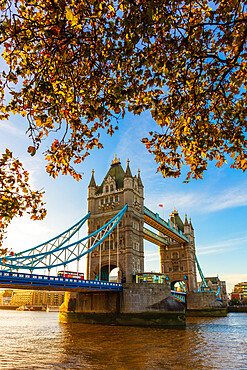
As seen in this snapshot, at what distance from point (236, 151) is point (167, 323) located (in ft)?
82.8

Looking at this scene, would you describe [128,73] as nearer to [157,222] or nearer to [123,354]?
[123,354]

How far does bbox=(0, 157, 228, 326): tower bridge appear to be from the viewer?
27969 mm

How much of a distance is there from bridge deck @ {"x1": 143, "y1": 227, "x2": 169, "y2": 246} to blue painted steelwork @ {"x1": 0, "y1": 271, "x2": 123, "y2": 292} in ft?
75.2

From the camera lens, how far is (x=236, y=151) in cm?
632

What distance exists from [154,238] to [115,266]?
2006cm

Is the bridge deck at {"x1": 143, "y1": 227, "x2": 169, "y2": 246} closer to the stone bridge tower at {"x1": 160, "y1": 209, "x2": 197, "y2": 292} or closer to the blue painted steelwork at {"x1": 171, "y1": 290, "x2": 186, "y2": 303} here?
the stone bridge tower at {"x1": 160, "y1": 209, "x2": 197, "y2": 292}

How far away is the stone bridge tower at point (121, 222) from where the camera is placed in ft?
118

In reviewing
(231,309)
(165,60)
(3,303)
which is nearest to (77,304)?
(165,60)

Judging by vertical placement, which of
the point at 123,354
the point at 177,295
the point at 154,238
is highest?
the point at 154,238

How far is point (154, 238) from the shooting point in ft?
189

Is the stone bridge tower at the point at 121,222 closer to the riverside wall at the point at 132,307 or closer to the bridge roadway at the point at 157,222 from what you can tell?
the riverside wall at the point at 132,307

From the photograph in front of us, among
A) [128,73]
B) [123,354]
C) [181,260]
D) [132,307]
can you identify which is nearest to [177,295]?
[181,260]

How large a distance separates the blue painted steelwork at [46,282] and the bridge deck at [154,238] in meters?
22.9

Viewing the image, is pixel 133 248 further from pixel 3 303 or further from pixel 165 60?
pixel 3 303
